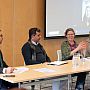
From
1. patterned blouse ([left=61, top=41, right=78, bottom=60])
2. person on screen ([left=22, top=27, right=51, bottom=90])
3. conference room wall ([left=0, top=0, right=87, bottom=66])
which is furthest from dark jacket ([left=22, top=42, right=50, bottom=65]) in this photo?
conference room wall ([left=0, top=0, right=87, bottom=66])

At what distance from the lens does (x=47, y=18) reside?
20.1ft

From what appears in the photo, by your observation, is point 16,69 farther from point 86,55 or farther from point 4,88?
point 86,55

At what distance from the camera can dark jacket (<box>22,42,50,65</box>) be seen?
4.41m

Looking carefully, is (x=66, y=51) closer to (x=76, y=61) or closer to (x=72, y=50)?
(x=72, y=50)

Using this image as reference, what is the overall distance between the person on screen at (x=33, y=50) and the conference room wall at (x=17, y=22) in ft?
4.01

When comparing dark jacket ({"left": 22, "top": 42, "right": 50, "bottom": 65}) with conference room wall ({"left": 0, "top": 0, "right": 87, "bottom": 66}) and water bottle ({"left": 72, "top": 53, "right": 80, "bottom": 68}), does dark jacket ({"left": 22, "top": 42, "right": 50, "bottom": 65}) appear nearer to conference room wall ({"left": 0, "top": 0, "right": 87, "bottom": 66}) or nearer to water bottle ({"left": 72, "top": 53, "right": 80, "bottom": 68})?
water bottle ({"left": 72, "top": 53, "right": 80, "bottom": 68})

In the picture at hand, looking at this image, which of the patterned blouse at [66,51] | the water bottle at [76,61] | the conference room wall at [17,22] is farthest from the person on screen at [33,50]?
the conference room wall at [17,22]

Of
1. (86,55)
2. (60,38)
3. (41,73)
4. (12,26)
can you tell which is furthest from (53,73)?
(60,38)

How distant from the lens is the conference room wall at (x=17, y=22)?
18.5ft

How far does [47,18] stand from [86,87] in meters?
1.82

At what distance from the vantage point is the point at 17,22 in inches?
228

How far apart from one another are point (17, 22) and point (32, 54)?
1.48 metres

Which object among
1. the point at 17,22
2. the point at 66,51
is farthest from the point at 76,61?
the point at 17,22

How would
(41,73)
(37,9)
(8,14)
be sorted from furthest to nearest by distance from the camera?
(37,9), (8,14), (41,73)
